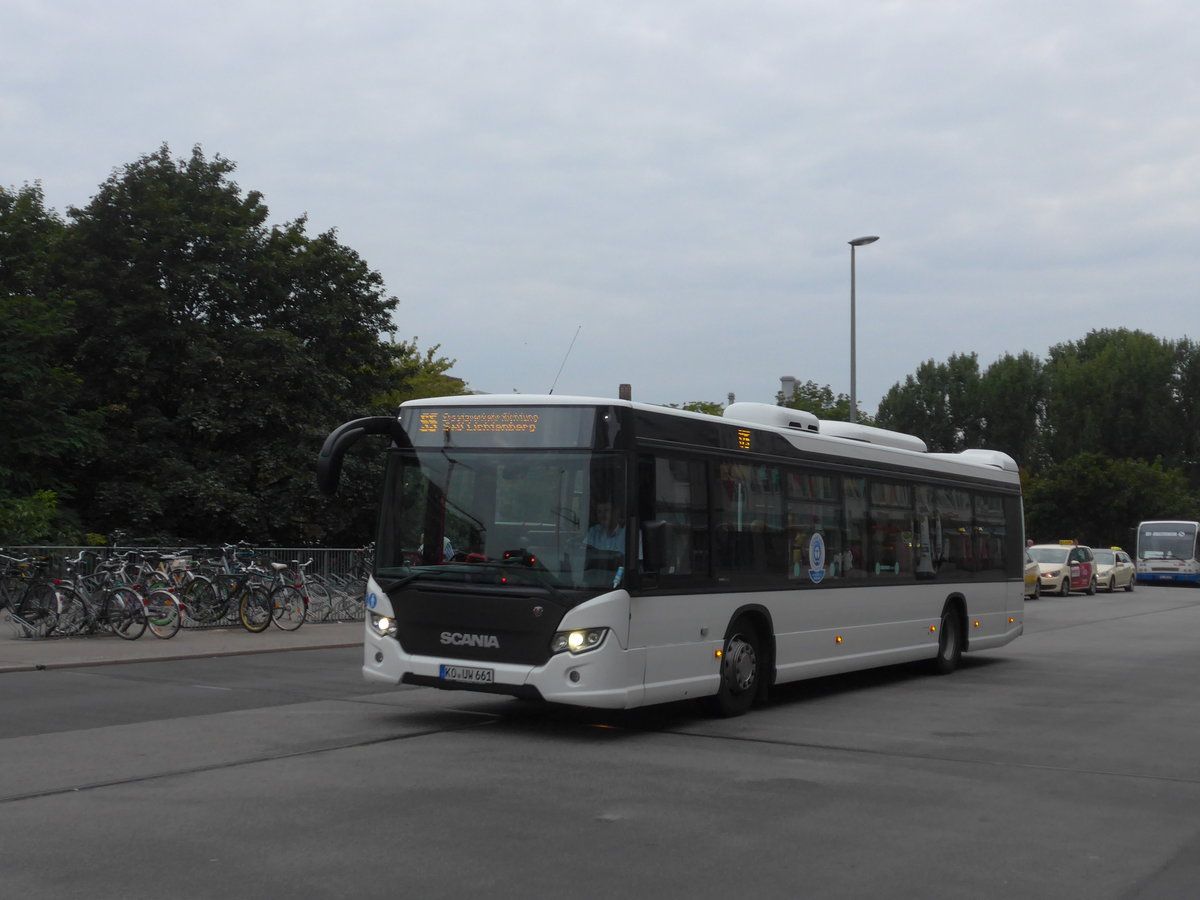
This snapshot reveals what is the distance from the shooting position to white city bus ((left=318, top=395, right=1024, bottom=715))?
9.78 metres

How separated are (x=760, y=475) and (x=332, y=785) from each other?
5526 mm

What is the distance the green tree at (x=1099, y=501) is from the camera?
66.2 metres

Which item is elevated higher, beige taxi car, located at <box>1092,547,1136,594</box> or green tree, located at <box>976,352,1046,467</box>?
green tree, located at <box>976,352,1046,467</box>

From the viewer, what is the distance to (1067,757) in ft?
31.7

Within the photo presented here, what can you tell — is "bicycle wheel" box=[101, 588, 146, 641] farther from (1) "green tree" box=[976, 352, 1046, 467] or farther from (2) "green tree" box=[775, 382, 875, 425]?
(1) "green tree" box=[976, 352, 1046, 467]

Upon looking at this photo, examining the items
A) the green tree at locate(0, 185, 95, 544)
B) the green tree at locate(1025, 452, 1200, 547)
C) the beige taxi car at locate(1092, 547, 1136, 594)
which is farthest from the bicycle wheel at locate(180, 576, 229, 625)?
the green tree at locate(1025, 452, 1200, 547)

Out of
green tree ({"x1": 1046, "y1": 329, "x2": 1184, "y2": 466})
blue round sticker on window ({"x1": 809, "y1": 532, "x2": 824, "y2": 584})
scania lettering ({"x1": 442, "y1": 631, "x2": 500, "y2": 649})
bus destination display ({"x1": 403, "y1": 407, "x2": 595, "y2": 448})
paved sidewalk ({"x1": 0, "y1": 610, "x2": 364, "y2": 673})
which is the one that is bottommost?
paved sidewalk ({"x1": 0, "y1": 610, "x2": 364, "y2": 673})

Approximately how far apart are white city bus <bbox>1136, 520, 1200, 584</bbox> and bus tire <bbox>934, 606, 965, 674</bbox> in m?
42.2

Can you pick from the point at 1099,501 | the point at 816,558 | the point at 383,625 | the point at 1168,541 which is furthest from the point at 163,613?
the point at 1099,501

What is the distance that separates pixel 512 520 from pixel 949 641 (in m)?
8.22

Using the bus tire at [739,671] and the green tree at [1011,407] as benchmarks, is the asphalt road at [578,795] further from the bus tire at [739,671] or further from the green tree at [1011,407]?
the green tree at [1011,407]

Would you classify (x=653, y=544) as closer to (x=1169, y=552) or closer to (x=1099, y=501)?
(x=1169, y=552)

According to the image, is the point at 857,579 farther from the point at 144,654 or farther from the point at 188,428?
the point at 188,428

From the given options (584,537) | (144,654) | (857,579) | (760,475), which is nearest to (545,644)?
(584,537)
